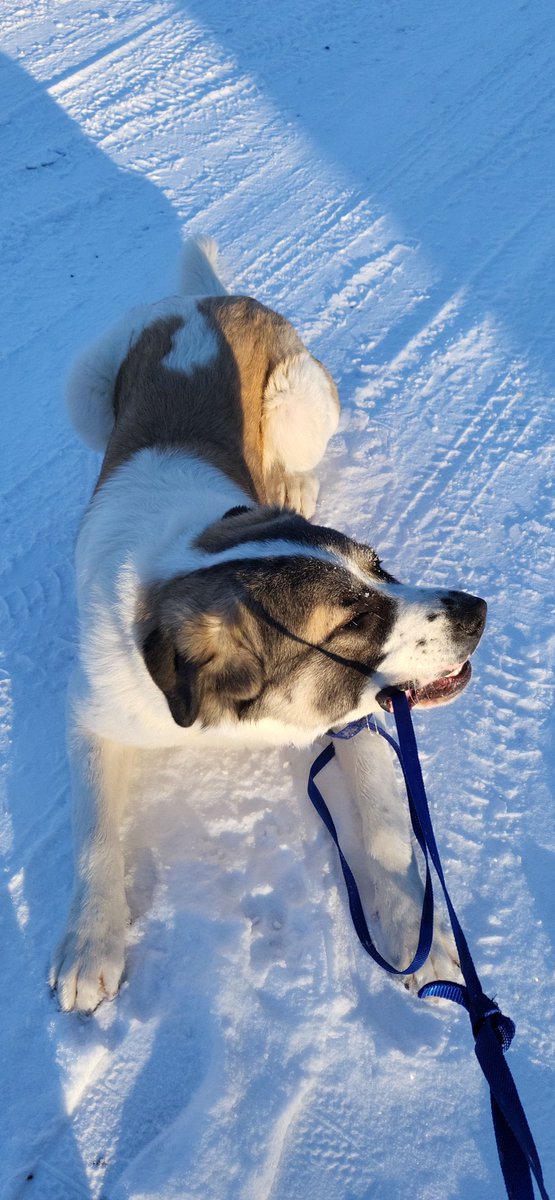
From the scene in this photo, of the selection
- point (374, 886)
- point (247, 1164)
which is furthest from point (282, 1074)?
point (374, 886)

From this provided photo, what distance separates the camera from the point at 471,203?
208 inches

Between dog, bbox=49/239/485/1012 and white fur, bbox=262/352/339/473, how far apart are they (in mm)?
207

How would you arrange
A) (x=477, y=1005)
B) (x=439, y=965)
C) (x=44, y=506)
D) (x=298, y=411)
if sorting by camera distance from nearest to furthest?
(x=477, y=1005), (x=439, y=965), (x=298, y=411), (x=44, y=506)

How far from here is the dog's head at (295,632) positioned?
2.41 meters

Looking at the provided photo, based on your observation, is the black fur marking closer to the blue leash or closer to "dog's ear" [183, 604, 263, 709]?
"dog's ear" [183, 604, 263, 709]

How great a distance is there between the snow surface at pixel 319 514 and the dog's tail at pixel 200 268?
48 centimetres

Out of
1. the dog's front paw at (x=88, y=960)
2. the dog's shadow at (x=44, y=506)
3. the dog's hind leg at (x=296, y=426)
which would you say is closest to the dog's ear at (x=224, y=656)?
the dog's front paw at (x=88, y=960)

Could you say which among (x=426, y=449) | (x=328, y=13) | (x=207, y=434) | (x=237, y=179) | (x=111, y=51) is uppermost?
(x=111, y=51)

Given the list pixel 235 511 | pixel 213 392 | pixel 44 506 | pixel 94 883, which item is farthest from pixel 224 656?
pixel 44 506

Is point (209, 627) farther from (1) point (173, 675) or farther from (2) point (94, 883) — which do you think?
(2) point (94, 883)

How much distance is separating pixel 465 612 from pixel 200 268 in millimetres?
2846

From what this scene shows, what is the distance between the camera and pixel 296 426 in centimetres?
389

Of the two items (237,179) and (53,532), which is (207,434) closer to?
(53,532)

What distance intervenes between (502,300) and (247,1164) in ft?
14.6
